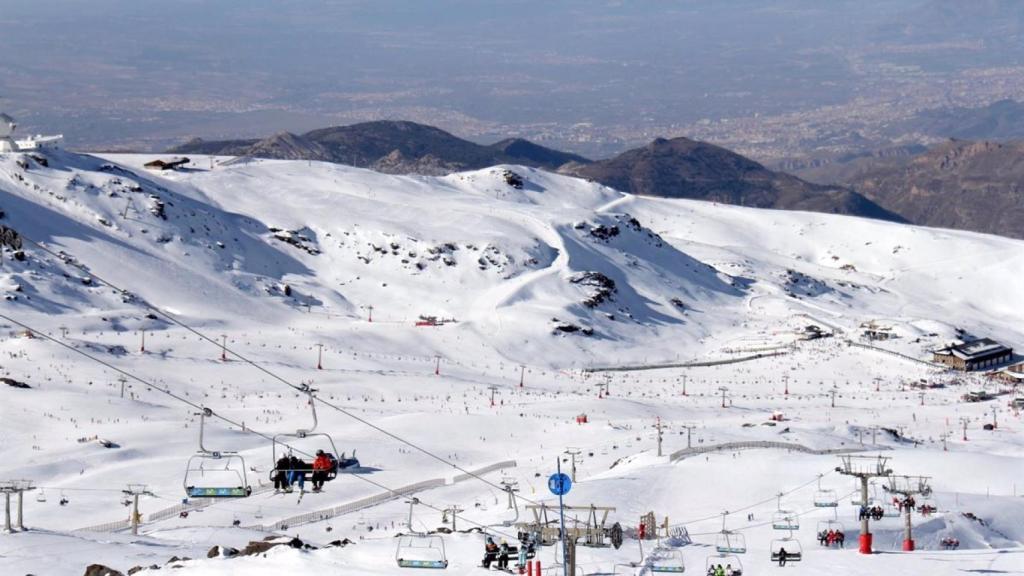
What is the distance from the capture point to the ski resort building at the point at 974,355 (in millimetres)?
92750

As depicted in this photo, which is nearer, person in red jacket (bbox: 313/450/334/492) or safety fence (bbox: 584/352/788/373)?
person in red jacket (bbox: 313/450/334/492)

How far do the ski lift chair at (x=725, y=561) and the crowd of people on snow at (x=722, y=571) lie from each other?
0.12 m

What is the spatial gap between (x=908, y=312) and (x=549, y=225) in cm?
2390

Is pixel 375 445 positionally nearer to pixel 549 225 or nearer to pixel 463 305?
pixel 463 305

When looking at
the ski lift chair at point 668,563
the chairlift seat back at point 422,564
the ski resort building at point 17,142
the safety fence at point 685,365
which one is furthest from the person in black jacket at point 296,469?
the ski resort building at point 17,142

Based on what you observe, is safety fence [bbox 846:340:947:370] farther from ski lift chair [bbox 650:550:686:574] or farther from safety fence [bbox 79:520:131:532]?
ski lift chair [bbox 650:550:686:574]

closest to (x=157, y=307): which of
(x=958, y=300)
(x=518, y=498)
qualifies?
(x=518, y=498)

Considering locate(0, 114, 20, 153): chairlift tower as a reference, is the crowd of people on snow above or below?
below

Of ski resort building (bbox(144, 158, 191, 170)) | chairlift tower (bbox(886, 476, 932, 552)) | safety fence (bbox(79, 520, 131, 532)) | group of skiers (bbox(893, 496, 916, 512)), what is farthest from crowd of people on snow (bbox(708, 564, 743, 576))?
ski resort building (bbox(144, 158, 191, 170))

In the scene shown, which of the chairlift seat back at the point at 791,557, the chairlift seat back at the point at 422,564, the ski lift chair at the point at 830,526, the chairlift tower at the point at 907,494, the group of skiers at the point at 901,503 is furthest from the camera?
the ski lift chair at the point at 830,526

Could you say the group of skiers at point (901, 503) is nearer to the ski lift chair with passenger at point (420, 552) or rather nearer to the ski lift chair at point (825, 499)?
the ski lift chair at point (825, 499)

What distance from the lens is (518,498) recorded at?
4675 centimetres

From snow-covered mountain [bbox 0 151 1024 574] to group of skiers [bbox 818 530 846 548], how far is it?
1538mm

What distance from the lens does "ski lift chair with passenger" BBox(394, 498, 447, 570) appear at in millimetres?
33406
